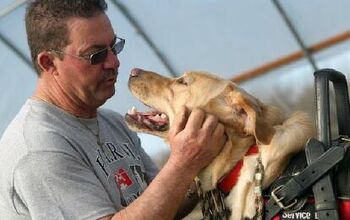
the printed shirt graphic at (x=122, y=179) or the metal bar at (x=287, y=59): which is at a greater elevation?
the printed shirt graphic at (x=122, y=179)

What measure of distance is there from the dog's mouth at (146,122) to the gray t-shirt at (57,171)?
0.19m

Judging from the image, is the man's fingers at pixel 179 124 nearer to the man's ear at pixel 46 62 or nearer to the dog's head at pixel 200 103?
the dog's head at pixel 200 103

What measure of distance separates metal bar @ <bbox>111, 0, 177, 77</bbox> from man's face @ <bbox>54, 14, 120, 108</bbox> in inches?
138

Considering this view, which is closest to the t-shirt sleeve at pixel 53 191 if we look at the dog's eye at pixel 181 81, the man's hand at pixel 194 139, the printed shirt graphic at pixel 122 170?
the printed shirt graphic at pixel 122 170

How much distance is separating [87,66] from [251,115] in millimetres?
648

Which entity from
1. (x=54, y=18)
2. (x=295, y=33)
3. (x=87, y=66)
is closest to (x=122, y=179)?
(x=87, y=66)

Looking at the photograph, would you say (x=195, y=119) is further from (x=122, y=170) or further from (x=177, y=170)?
(x=122, y=170)

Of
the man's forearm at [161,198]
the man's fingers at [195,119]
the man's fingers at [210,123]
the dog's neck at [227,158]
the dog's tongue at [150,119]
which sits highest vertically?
the dog's tongue at [150,119]

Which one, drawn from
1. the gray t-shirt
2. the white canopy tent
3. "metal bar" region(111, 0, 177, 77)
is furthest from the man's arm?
"metal bar" region(111, 0, 177, 77)

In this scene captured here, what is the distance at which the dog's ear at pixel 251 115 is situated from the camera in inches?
104

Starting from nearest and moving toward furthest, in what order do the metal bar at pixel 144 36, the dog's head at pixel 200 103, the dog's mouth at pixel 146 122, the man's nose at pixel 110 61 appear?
the dog's head at pixel 200 103 → the man's nose at pixel 110 61 → the dog's mouth at pixel 146 122 → the metal bar at pixel 144 36

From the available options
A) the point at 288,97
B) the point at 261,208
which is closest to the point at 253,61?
the point at 288,97

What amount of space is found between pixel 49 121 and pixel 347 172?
107cm

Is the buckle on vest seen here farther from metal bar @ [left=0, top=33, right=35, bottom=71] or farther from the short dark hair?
metal bar @ [left=0, top=33, right=35, bottom=71]
